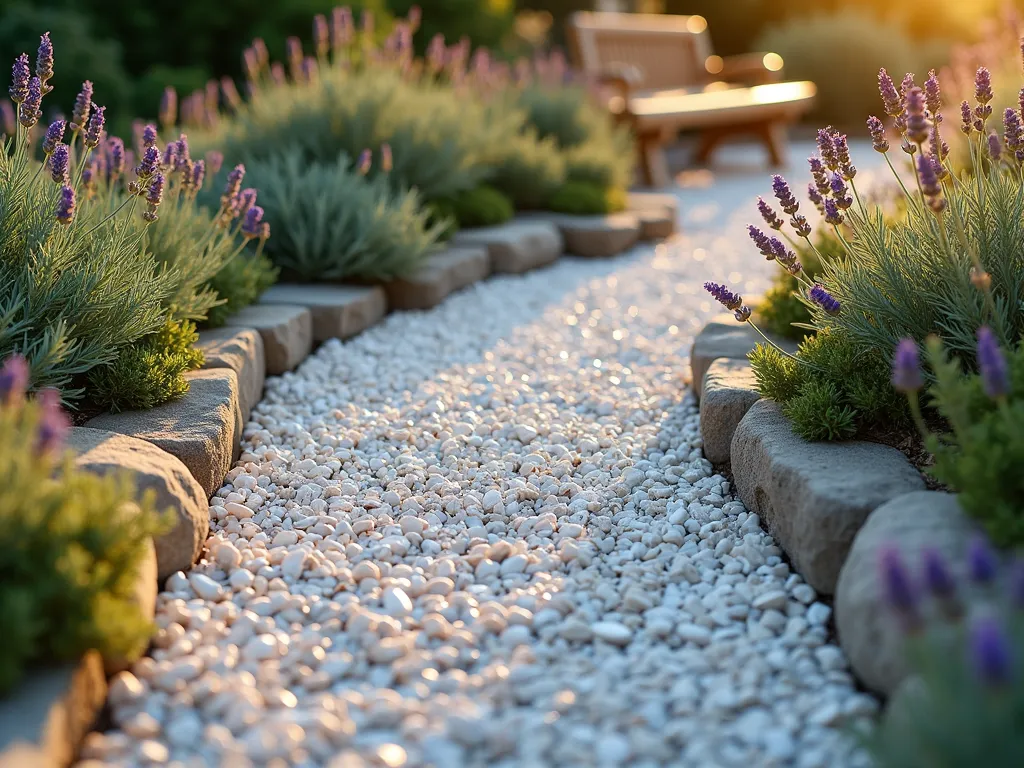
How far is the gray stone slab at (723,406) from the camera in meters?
2.98

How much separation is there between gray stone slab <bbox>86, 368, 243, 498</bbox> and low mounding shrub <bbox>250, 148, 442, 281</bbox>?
1484 millimetres

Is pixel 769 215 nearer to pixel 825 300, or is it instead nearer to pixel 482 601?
pixel 825 300

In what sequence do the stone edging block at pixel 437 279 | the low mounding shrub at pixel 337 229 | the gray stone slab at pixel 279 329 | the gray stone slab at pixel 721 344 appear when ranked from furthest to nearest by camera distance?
1. the stone edging block at pixel 437 279
2. the low mounding shrub at pixel 337 229
3. the gray stone slab at pixel 279 329
4. the gray stone slab at pixel 721 344

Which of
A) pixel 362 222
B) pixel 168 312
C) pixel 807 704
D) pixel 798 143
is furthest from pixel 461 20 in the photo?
pixel 807 704

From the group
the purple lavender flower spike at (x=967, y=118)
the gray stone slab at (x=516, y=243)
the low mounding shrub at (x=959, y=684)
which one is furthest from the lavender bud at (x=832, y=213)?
the gray stone slab at (x=516, y=243)

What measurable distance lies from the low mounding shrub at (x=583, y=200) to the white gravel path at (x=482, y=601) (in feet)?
8.89

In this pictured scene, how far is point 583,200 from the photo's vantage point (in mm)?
6461

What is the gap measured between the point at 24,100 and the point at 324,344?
1745 mm

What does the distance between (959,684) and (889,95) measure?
150 centimetres

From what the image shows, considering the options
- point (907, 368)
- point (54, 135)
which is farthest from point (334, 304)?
point (907, 368)

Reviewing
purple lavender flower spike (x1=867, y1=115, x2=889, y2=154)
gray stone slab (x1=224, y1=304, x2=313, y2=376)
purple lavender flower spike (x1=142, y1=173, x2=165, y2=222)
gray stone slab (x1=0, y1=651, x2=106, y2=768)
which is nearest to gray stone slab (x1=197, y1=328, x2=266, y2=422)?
gray stone slab (x1=224, y1=304, x2=313, y2=376)

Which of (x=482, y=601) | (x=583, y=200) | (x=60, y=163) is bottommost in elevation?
(x=482, y=601)

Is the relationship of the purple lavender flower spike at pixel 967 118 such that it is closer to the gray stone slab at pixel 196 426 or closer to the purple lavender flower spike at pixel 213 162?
the gray stone slab at pixel 196 426

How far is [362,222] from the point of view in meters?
4.43
